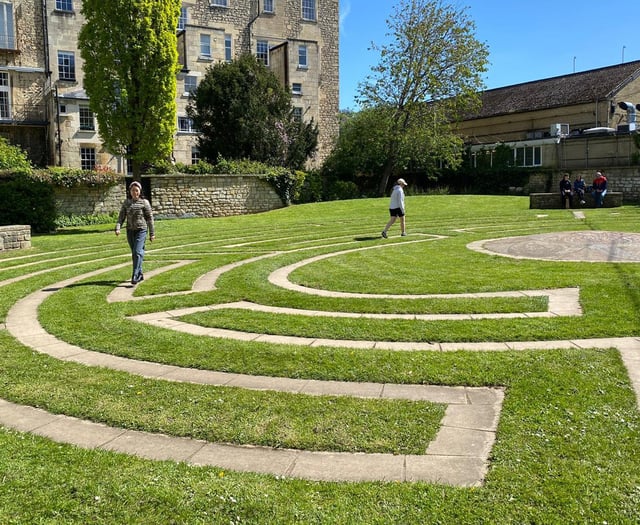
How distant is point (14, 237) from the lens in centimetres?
1664

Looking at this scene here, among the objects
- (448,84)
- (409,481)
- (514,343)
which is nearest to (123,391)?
(409,481)

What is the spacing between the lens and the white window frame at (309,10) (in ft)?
152

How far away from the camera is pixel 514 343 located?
19.8 ft

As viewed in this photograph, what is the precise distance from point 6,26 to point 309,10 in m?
23.0

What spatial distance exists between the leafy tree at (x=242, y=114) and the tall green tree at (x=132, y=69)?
981 cm

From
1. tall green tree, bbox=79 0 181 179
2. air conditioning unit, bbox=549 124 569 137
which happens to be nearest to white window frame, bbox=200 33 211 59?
tall green tree, bbox=79 0 181 179

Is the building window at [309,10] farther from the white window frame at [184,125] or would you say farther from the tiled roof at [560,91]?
the tiled roof at [560,91]

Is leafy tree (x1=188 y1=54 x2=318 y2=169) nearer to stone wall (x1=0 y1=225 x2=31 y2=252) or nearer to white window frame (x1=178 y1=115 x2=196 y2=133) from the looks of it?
white window frame (x1=178 y1=115 x2=196 y2=133)

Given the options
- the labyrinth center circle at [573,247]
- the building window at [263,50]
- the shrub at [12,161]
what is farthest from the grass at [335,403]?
the building window at [263,50]

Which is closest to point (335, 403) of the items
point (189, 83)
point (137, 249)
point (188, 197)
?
point (137, 249)

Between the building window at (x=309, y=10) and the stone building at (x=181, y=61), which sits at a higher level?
the building window at (x=309, y=10)

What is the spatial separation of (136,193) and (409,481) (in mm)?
8670

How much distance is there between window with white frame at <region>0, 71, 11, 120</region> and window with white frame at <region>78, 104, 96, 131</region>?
14.7ft

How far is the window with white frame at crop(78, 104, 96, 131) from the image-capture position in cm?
3725
